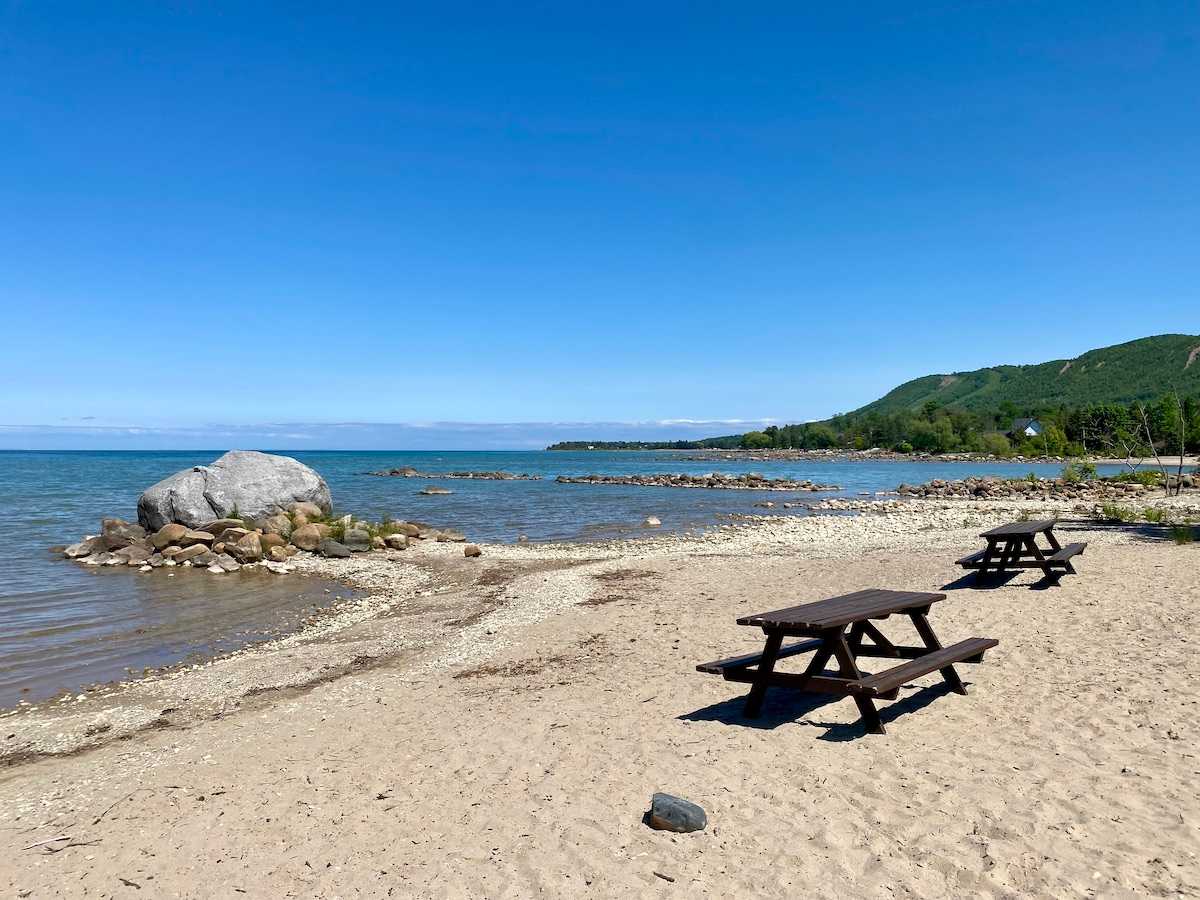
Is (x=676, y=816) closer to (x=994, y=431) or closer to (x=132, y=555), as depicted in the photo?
(x=132, y=555)

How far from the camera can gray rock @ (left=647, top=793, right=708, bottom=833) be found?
183 inches

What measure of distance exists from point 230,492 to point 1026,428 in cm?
12315

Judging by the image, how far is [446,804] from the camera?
17.2ft

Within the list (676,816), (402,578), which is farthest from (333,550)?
(676,816)

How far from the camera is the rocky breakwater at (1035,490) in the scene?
35.1 m

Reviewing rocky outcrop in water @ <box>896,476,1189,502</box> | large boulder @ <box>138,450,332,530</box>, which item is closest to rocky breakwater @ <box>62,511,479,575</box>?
large boulder @ <box>138,450,332,530</box>

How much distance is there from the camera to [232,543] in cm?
1892

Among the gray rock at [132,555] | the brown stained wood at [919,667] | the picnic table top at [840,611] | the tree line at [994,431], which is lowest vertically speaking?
the gray rock at [132,555]

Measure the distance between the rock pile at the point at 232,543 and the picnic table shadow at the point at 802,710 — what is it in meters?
13.8

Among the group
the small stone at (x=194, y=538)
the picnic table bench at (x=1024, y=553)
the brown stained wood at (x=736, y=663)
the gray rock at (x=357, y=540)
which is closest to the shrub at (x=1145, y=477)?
the picnic table bench at (x=1024, y=553)

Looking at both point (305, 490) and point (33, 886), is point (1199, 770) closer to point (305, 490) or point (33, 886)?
point (33, 886)

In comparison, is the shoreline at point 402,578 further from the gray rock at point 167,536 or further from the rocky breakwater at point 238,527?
the gray rock at point 167,536

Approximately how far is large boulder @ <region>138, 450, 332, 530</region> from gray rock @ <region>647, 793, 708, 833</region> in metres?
20.3

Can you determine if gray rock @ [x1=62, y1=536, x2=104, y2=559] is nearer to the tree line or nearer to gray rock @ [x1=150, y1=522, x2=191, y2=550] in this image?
gray rock @ [x1=150, y1=522, x2=191, y2=550]
